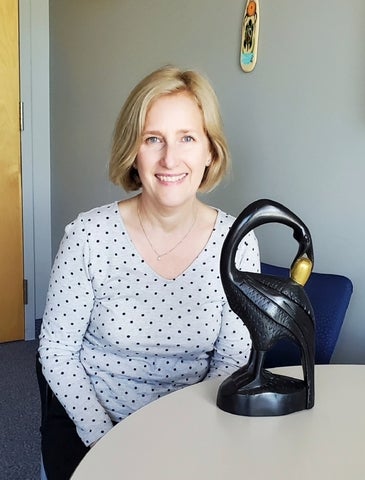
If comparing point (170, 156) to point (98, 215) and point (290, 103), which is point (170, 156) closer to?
point (98, 215)

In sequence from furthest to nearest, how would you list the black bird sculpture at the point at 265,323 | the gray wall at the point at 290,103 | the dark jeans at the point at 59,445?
the gray wall at the point at 290,103, the dark jeans at the point at 59,445, the black bird sculpture at the point at 265,323

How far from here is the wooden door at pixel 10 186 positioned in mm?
3088

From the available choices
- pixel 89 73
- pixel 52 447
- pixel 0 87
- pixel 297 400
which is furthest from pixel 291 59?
pixel 0 87

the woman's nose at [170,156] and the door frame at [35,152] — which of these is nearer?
the woman's nose at [170,156]

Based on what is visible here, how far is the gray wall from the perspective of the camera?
155cm

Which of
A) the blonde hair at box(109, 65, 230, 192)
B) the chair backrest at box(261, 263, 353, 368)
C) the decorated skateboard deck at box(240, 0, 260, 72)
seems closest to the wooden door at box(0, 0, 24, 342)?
the decorated skateboard deck at box(240, 0, 260, 72)

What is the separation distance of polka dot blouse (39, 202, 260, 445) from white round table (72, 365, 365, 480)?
31 centimetres

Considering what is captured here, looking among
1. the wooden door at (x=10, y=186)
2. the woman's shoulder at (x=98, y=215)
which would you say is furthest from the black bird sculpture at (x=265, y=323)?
the wooden door at (x=10, y=186)

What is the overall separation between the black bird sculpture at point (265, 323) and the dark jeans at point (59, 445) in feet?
1.34

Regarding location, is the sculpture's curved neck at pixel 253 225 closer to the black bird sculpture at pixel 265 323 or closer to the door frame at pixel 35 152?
the black bird sculpture at pixel 265 323

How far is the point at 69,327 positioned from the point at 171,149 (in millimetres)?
442

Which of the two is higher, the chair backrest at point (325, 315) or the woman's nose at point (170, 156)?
the woman's nose at point (170, 156)

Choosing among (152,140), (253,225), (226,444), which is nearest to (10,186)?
(152,140)

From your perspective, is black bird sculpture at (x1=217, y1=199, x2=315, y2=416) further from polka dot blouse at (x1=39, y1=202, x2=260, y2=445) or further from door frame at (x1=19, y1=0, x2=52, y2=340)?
door frame at (x1=19, y1=0, x2=52, y2=340)
